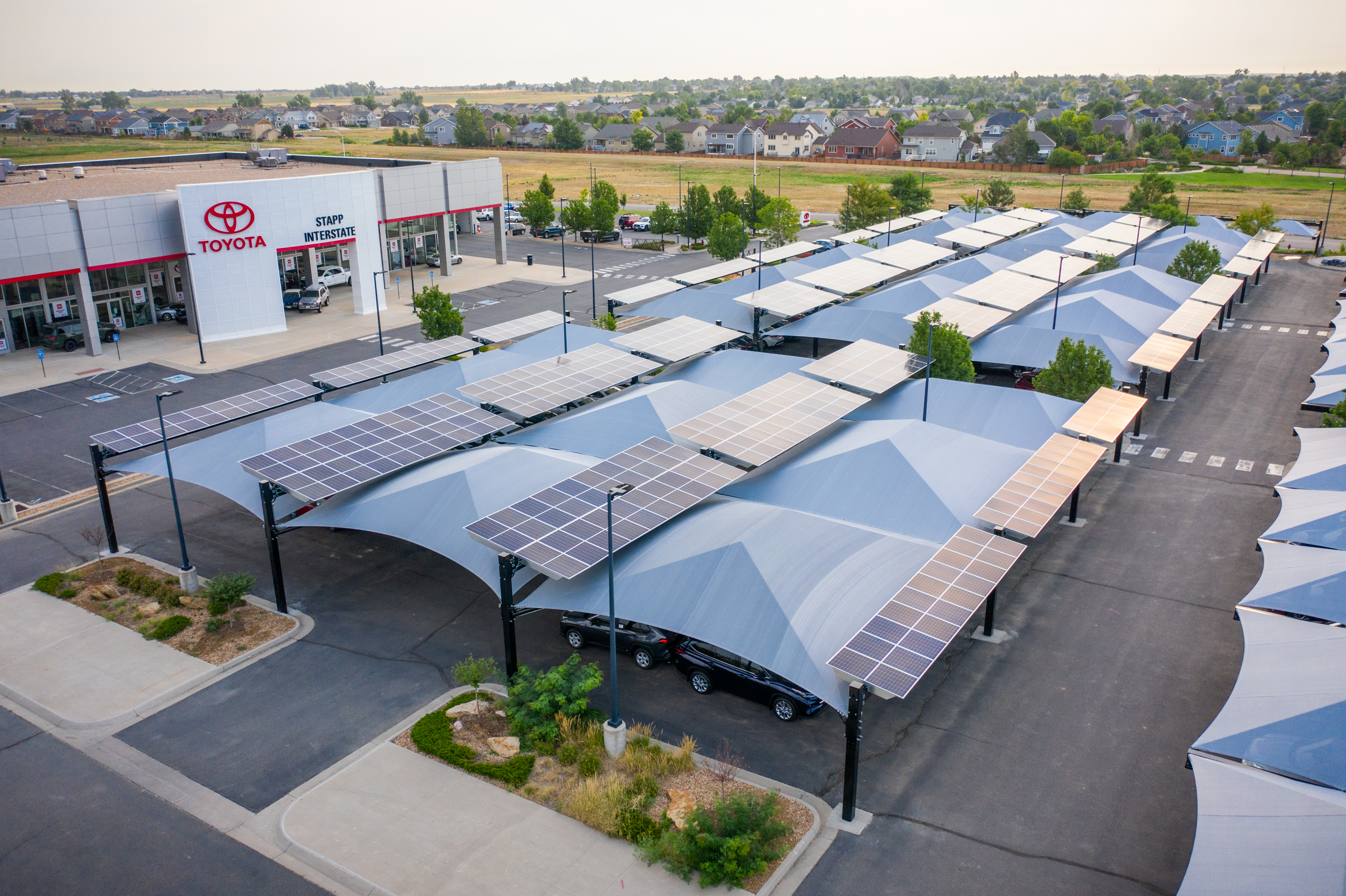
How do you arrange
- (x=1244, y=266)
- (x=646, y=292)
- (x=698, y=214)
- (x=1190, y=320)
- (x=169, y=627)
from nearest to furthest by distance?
(x=169, y=627) < (x=1190, y=320) < (x=646, y=292) < (x=1244, y=266) < (x=698, y=214)

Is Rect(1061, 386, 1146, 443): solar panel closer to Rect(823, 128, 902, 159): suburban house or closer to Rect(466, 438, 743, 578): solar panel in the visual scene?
Rect(466, 438, 743, 578): solar panel

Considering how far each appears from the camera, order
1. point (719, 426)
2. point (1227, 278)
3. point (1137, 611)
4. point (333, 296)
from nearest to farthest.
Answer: point (1137, 611)
point (719, 426)
point (1227, 278)
point (333, 296)

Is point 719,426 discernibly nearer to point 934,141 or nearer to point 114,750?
point 114,750

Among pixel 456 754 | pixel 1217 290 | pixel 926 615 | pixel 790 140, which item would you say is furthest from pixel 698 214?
pixel 790 140

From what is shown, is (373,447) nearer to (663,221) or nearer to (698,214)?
(663,221)

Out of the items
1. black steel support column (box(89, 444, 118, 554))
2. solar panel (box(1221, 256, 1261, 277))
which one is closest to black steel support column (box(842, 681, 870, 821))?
black steel support column (box(89, 444, 118, 554))

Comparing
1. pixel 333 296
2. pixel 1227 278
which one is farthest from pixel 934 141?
pixel 333 296
